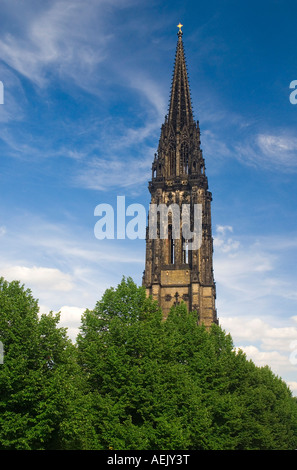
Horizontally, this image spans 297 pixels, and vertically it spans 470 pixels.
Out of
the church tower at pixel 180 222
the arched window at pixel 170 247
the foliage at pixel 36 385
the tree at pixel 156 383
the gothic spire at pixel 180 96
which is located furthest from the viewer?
the gothic spire at pixel 180 96

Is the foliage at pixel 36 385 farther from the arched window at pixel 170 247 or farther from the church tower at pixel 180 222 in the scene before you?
the arched window at pixel 170 247

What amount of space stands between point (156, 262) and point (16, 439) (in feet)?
144

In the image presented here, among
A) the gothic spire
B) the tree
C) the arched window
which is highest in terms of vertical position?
the gothic spire

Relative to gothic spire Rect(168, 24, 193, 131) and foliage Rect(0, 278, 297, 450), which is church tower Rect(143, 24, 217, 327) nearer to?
gothic spire Rect(168, 24, 193, 131)

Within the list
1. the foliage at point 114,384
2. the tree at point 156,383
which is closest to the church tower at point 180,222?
the tree at point 156,383

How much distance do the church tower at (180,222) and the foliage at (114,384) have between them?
70.4 feet

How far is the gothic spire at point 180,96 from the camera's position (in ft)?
254

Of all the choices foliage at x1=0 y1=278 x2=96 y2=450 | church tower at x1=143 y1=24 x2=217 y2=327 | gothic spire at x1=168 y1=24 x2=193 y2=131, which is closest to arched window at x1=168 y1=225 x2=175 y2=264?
church tower at x1=143 y1=24 x2=217 y2=327

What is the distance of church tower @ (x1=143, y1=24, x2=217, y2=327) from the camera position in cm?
6294

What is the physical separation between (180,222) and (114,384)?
140 ft

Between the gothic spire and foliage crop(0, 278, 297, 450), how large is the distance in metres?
44.9

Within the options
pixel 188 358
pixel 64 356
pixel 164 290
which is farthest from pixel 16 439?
pixel 164 290
